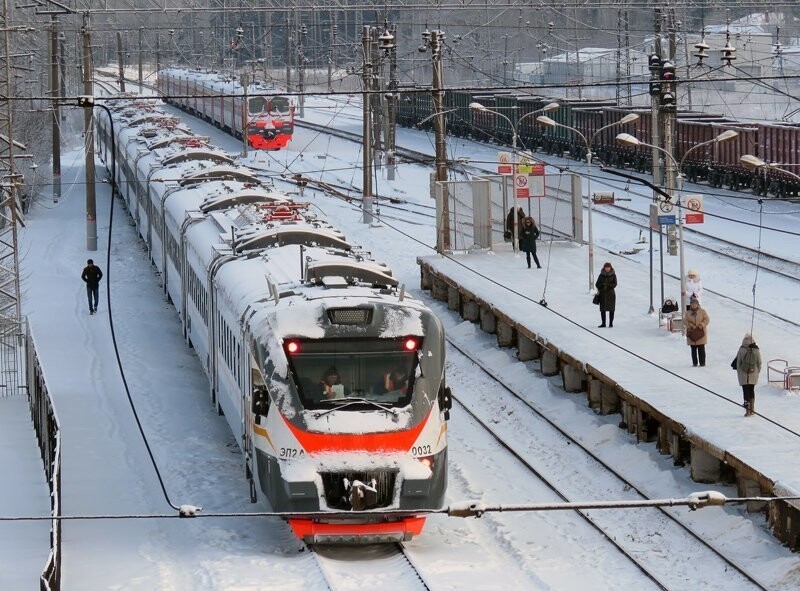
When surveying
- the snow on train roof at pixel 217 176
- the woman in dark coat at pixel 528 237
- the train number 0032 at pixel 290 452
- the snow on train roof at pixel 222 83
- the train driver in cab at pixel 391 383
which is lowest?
the train number 0032 at pixel 290 452

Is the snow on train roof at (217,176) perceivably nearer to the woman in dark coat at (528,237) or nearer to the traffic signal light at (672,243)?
the woman in dark coat at (528,237)

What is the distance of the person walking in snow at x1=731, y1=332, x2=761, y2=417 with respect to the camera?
1992 centimetres

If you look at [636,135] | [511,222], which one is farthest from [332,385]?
[636,135]

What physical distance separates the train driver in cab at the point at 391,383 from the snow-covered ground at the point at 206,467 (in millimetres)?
1771

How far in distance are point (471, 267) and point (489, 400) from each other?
9.15 m

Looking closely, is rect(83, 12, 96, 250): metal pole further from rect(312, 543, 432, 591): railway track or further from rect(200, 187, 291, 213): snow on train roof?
rect(312, 543, 432, 591): railway track

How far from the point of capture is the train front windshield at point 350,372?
52.7 ft

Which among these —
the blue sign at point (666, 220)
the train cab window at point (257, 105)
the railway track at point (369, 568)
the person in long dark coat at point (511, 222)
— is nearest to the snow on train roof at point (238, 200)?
the blue sign at point (666, 220)

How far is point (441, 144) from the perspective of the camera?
1446 inches

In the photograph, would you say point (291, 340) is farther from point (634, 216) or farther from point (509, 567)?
point (634, 216)

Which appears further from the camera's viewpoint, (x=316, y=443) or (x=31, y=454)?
(x=31, y=454)

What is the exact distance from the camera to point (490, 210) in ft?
118

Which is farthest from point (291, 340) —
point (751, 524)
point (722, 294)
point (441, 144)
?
point (441, 144)

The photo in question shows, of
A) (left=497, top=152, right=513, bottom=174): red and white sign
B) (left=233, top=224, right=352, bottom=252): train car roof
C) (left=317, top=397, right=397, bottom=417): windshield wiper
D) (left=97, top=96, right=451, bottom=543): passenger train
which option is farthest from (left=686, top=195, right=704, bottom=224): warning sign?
(left=317, top=397, right=397, bottom=417): windshield wiper
